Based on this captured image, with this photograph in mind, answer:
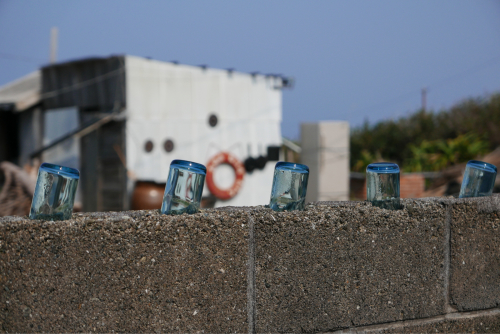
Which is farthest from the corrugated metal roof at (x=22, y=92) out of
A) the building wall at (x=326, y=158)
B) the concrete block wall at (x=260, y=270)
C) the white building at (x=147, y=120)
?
the concrete block wall at (x=260, y=270)

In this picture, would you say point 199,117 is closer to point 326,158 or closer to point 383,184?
point 326,158

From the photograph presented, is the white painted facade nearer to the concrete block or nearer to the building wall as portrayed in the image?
the building wall

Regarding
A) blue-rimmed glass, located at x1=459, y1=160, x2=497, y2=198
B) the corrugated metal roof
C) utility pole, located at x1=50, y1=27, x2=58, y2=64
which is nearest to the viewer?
blue-rimmed glass, located at x1=459, y1=160, x2=497, y2=198

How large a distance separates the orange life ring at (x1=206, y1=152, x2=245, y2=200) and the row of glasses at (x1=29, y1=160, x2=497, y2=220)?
9.09 metres

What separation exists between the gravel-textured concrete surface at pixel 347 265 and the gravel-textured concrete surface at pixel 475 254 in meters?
0.07

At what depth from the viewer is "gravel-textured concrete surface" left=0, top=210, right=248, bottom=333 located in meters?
1.39

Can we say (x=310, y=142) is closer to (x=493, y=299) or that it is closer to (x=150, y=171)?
(x=150, y=171)

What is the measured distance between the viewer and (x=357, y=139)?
22.8 meters

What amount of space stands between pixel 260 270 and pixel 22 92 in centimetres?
1318

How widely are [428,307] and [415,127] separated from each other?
69.4 feet

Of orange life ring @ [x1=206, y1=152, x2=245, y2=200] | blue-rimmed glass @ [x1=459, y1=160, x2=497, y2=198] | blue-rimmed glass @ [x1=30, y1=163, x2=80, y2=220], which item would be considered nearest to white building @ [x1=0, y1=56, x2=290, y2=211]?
orange life ring @ [x1=206, y1=152, x2=245, y2=200]

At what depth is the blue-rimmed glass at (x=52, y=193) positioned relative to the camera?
1.44m

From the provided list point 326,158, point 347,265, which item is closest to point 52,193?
point 347,265

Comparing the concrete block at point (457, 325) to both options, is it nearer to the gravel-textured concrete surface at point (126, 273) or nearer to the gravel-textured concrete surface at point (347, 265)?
the gravel-textured concrete surface at point (347, 265)
